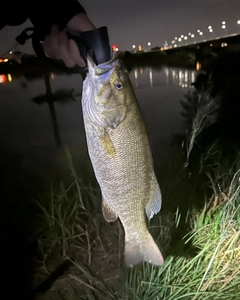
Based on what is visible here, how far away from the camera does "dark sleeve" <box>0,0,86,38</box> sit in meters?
1.04

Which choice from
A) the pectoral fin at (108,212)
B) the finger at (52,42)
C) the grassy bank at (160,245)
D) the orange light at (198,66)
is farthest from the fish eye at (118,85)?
the orange light at (198,66)

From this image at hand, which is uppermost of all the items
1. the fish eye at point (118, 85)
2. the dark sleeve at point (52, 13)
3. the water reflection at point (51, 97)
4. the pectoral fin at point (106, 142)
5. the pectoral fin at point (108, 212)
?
Answer: the dark sleeve at point (52, 13)

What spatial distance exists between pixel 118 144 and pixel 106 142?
39 mm

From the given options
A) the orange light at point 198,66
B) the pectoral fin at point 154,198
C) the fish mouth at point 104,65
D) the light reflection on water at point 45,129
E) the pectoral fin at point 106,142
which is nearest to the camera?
the fish mouth at point 104,65

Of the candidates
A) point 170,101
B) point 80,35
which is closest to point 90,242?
point 80,35

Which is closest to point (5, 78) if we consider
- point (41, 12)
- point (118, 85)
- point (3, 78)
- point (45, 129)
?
point (3, 78)

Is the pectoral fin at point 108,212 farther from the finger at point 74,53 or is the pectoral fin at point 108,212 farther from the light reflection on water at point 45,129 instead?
the light reflection on water at point 45,129

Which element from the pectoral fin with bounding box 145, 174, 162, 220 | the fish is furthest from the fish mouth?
the pectoral fin with bounding box 145, 174, 162, 220

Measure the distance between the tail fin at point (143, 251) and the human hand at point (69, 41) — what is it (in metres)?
0.61

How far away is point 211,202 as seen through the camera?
2199mm

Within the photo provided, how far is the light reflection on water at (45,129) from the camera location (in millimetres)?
2498

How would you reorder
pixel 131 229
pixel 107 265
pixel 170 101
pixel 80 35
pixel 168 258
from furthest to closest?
pixel 170 101 → pixel 107 265 → pixel 168 258 → pixel 131 229 → pixel 80 35

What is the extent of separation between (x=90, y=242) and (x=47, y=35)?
4.47 feet

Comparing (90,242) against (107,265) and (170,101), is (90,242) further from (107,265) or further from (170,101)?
(170,101)
